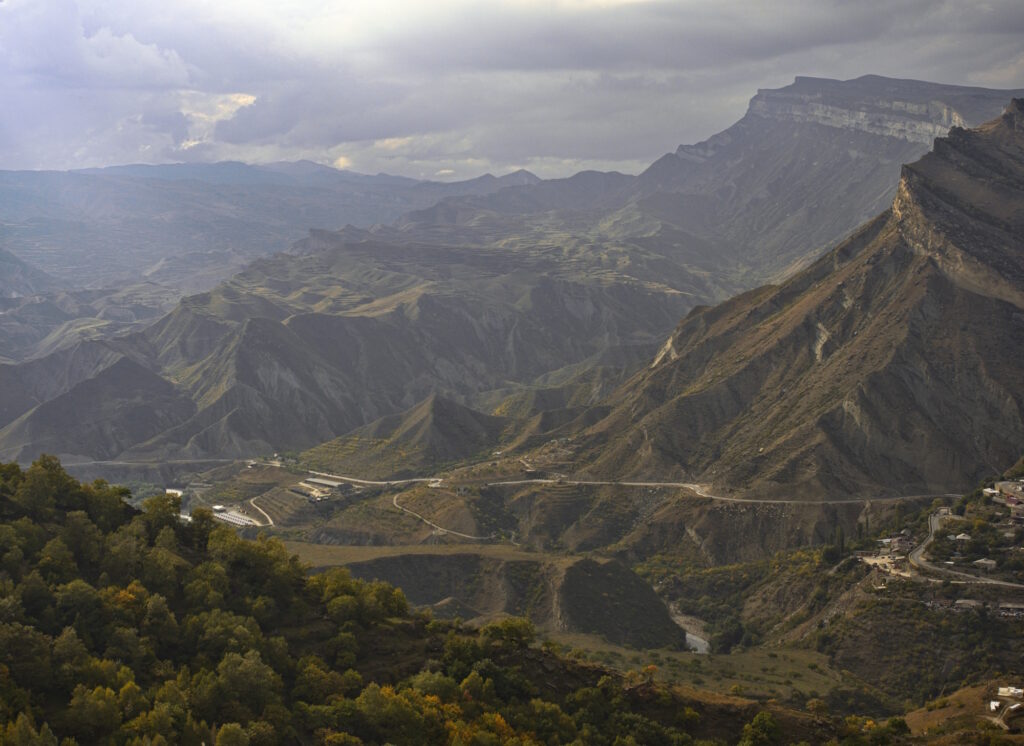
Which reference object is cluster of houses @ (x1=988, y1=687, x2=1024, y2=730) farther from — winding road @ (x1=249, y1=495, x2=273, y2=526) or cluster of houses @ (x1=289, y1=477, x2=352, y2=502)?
cluster of houses @ (x1=289, y1=477, x2=352, y2=502)

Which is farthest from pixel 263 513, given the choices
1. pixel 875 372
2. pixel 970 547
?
pixel 970 547

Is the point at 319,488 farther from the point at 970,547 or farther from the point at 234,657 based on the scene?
the point at 234,657

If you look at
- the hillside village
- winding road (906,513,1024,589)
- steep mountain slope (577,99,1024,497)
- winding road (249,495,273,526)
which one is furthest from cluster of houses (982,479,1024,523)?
winding road (249,495,273,526)

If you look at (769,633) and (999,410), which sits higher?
(999,410)

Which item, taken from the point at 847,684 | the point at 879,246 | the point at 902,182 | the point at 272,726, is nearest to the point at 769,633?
the point at 847,684

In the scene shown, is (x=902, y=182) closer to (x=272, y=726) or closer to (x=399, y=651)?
(x=399, y=651)

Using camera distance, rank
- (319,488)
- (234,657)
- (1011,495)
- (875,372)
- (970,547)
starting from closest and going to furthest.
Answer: (234,657), (970,547), (1011,495), (875,372), (319,488)
